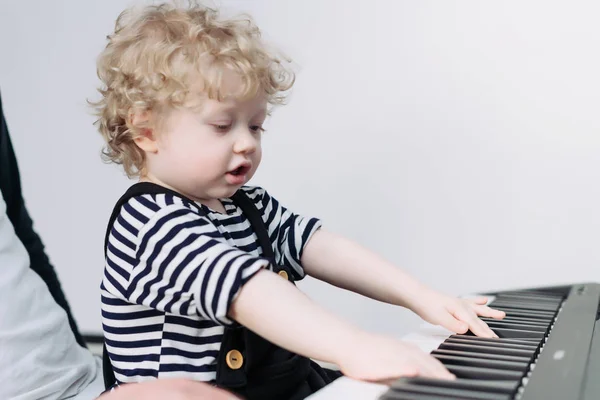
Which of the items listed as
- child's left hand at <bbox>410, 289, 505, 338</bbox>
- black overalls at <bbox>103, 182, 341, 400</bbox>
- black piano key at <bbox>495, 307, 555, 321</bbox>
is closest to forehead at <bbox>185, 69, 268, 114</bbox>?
black overalls at <bbox>103, 182, 341, 400</bbox>

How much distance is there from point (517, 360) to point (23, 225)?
83 cm

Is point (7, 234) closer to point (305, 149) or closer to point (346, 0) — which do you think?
point (305, 149)

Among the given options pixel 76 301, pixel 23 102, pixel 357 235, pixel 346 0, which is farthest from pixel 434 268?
pixel 23 102

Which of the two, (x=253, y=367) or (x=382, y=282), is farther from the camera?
(x=382, y=282)

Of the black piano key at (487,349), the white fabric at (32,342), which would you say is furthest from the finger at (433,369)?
the white fabric at (32,342)

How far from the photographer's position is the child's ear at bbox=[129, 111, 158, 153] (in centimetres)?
90

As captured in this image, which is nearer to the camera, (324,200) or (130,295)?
(130,295)

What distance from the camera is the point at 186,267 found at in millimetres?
727

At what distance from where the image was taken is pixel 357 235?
5.13 ft

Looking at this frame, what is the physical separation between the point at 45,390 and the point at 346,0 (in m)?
0.98

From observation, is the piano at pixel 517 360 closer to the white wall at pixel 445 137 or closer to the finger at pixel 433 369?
the finger at pixel 433 369

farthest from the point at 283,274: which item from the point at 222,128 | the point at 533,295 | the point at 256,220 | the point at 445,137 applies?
the point at 445,137

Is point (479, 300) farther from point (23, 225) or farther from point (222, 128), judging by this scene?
point (23, 225)

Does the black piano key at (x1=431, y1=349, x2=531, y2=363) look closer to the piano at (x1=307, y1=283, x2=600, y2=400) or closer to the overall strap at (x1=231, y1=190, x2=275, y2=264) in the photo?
the piano at (x1=307, y1=283, x2=600, y2=400)
